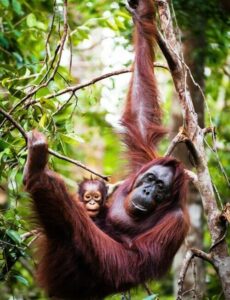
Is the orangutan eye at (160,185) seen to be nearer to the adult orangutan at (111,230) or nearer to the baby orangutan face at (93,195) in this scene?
the adult orangutan at (111,230)

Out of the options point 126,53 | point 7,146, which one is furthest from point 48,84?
point 126,53

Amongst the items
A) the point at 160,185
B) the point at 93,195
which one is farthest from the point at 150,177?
the point at 93,195

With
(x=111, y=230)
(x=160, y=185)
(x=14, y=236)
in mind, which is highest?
(x=160, y=185)

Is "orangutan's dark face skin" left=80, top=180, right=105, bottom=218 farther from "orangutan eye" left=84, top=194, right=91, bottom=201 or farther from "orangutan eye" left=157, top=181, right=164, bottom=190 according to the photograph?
"orangutan eye" left=157, top=181, right=164, bottom=190

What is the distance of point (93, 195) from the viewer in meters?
5.37

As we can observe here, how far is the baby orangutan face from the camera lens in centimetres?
525

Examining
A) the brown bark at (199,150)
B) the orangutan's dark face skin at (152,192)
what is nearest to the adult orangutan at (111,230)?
the orangutan's dark face skin at (152,192)

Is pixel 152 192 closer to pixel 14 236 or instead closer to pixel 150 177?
pixel 150 177

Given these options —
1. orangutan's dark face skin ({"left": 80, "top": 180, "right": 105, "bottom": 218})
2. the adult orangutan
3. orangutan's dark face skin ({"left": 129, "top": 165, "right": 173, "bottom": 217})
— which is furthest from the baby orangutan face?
orangutan's dark face skin ({"left": 129, "top": 165, "right": 173, "bottom": 217})

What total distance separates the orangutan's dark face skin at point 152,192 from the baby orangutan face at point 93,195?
1.43 ft

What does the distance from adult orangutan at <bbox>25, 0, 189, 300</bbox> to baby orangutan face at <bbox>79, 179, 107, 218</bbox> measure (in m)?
0.14

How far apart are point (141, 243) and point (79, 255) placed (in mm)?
499

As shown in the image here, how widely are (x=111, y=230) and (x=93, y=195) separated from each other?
463mm

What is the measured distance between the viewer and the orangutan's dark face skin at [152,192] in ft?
15.9
